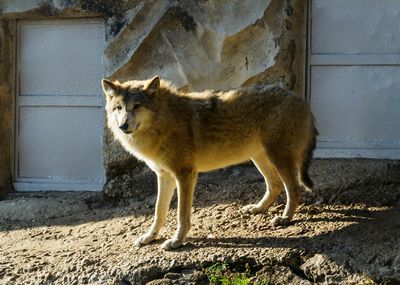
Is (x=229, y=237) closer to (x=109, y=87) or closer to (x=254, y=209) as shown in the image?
(x=254, y=209)

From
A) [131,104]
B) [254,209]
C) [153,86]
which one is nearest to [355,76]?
[254,209]

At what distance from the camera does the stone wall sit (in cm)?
742

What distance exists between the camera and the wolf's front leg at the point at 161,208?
5992 mm

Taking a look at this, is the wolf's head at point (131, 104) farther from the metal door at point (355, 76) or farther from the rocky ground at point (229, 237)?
the metal door at point (355, 76)

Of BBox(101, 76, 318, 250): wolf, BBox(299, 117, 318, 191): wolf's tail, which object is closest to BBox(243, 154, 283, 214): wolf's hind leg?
BBox(101, 76, 318, 250): wolf

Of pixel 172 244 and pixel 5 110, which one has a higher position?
pixel 5 110

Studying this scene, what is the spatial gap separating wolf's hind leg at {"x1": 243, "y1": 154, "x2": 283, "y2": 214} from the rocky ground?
0.34 ft

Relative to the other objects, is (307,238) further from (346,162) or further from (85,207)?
(85,207)

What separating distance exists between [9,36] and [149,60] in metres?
1.83

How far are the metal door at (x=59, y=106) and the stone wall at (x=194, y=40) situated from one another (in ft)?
1.14

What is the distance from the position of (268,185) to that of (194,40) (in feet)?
6.58

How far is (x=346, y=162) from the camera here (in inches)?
287

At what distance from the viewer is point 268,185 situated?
650 cm

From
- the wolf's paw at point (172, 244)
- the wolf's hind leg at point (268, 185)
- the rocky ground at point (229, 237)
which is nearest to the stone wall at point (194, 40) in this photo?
the rocky ground at point (229, 237)
